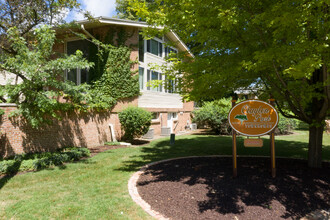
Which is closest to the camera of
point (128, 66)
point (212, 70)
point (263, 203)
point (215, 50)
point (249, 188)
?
point (263, 203)

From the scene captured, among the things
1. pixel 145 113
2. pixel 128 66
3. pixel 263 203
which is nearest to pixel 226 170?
pixel 263 203

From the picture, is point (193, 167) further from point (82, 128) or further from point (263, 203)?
point (82, 128)

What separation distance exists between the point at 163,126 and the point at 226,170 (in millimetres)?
11608

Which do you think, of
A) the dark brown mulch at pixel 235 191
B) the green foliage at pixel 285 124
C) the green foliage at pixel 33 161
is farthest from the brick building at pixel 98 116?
the green foliage at pixel 285 124

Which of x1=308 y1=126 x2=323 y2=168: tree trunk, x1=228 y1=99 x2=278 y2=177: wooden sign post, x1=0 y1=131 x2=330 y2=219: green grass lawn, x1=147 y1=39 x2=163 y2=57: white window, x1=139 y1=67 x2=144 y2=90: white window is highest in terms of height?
x1=147 y1=39 x2=163 y2=57: white window

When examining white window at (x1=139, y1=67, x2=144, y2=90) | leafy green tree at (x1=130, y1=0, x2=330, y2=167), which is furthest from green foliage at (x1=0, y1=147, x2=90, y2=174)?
white window at (x1=139, y1=67, x2=144, y2=90)

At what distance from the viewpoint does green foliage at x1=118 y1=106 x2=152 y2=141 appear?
475 inches

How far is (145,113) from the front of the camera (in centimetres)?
1220

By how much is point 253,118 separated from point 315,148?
2417 millimetres

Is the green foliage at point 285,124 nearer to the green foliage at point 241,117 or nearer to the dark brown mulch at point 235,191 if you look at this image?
the dark brown mulch at point 235,191

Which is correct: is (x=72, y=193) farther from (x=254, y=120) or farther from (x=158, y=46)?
(x=158, y=46)

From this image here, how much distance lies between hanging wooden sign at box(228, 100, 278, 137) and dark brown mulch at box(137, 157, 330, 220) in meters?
1.17

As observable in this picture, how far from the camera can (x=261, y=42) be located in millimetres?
5391

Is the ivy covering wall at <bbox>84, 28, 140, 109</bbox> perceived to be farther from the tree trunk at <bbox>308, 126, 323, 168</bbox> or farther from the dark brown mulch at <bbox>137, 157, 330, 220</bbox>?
the tree trunk at <bbox>308, 126, 323, 168</bbox>
